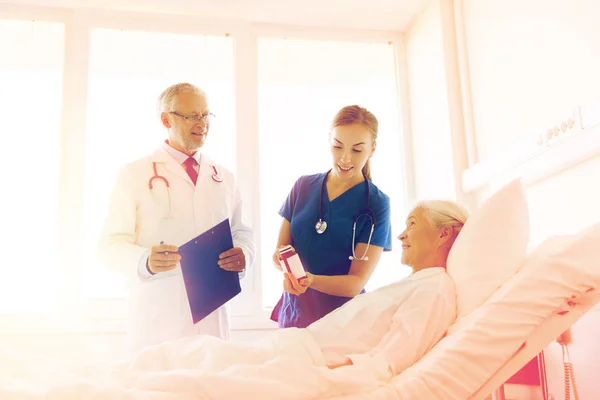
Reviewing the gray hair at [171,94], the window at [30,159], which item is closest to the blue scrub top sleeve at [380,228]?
the gray hair at [171,94]

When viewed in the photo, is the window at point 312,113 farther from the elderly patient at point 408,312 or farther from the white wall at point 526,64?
the elderly patient at point 408,312

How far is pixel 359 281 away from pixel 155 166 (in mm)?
858

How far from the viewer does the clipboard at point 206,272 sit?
6.20ft

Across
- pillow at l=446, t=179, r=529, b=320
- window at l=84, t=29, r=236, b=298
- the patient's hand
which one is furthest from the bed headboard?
window at l=84, t=29, r=236, b=298

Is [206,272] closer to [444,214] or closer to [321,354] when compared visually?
[321,354]

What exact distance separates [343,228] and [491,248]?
2.01 ft

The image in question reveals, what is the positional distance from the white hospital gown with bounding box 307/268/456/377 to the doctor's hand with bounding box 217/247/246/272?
0.44 m

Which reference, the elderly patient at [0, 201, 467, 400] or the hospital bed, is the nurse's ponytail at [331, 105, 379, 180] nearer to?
the elderly patient at [0, 201, 467, 400]

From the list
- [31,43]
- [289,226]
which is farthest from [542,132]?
[31,43]

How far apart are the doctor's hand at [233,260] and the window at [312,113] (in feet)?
3.43

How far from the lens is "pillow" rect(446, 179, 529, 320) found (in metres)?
1.56

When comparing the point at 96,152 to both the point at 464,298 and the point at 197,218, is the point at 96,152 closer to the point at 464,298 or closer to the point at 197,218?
the point at 197,218

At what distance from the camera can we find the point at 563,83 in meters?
2.12

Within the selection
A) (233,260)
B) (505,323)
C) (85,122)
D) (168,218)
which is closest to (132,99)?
(85,122)
